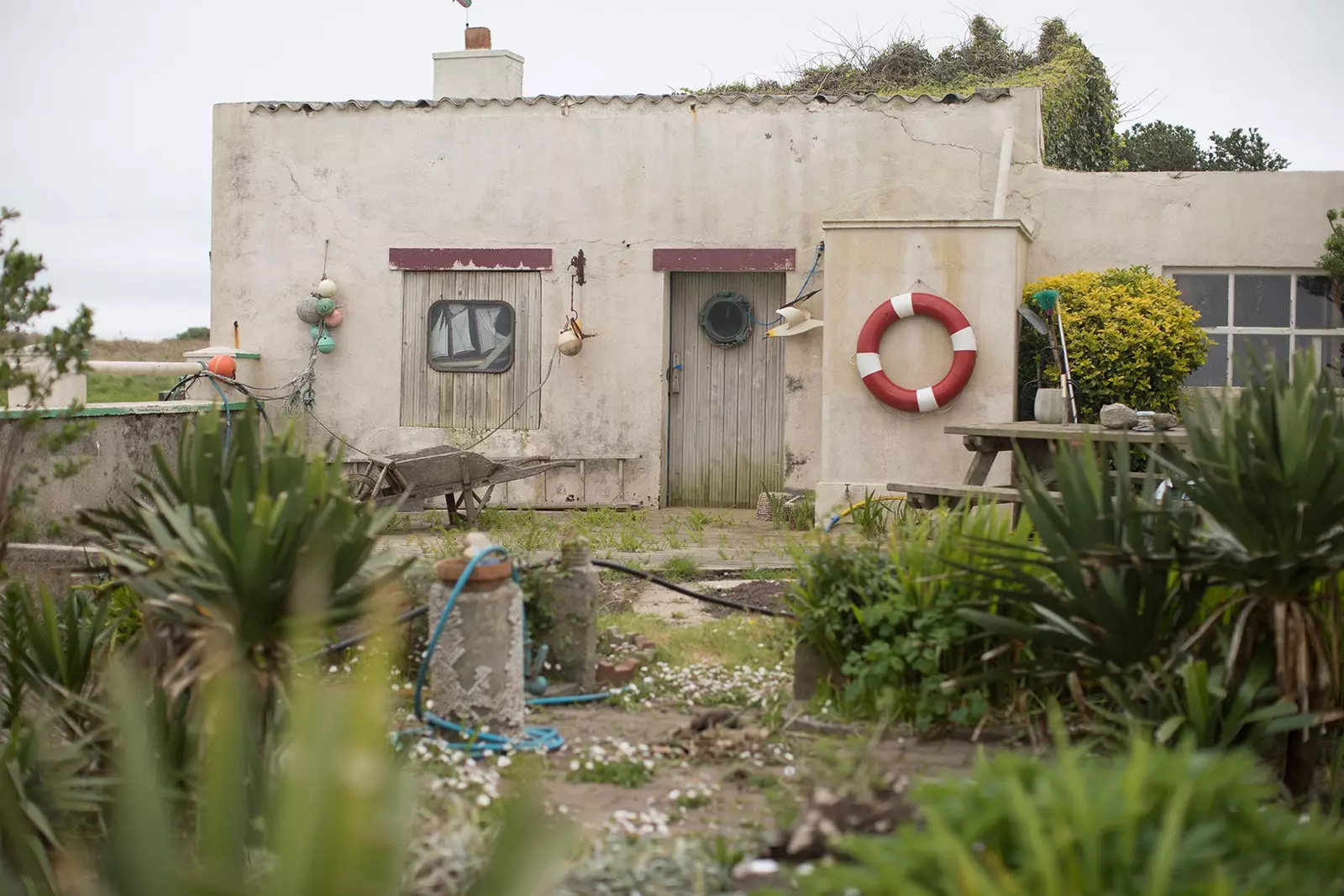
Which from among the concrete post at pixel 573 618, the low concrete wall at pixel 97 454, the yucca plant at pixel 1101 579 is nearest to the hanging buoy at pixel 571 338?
the low concrete wall at pixel 97 454

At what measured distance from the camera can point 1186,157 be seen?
2602cm

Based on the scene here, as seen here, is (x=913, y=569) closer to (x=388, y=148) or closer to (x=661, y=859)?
(x=661, y=859)

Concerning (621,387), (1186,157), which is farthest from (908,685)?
(1186,157)

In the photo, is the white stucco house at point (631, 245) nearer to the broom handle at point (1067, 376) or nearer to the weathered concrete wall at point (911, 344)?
the weathered concrete wall at point (911, 344)

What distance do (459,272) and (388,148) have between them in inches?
47.2

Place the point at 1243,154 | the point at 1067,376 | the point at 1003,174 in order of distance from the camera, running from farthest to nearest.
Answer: the point at 1243,154
the point at 1003,174
the point at 1067,376

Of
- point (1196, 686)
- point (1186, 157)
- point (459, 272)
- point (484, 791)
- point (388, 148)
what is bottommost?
point (484, 791)

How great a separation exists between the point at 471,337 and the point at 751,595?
5325 millimetres

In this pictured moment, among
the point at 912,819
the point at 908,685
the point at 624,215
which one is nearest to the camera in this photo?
the point at 912,819

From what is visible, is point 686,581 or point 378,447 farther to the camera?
point 378,447

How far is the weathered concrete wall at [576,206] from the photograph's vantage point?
1072cm

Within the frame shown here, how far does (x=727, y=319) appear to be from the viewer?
438 inches

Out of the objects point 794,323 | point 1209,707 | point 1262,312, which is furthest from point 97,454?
point 1262,312

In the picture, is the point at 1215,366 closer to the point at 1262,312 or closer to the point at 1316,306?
the point at 1262,312
